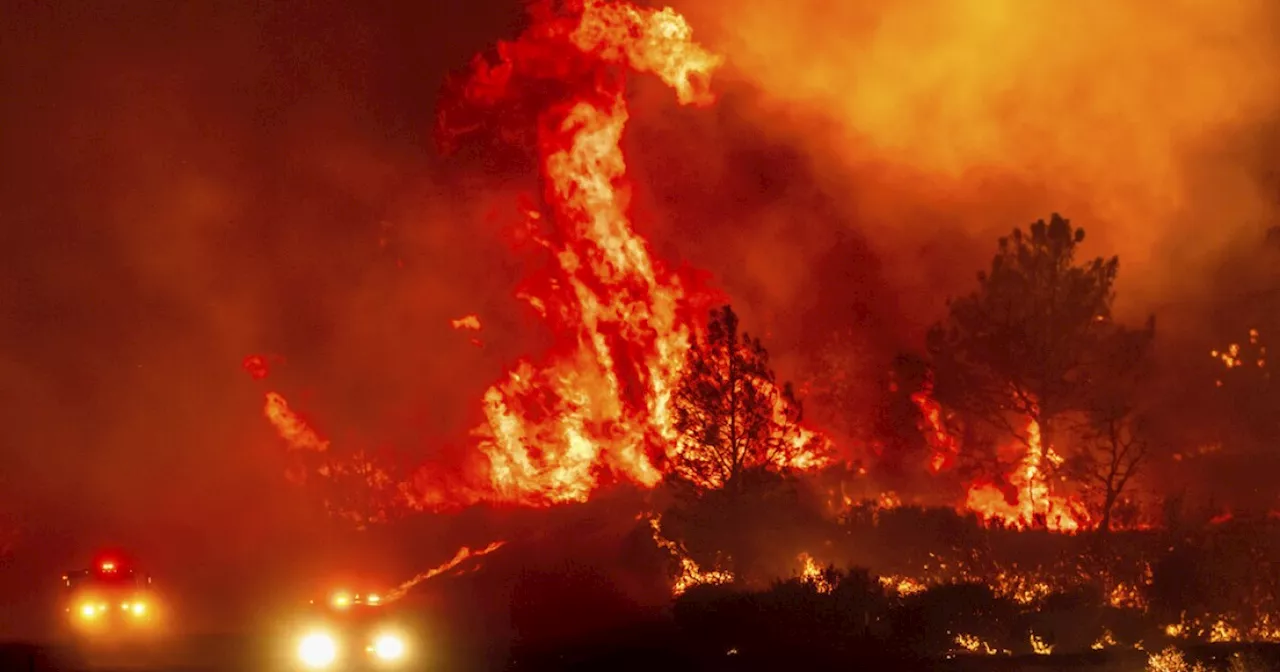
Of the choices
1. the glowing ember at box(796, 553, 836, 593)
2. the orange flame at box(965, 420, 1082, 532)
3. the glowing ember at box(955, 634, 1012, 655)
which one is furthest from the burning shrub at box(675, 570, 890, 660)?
the orange flame at box(965, 420, 1082, 532)

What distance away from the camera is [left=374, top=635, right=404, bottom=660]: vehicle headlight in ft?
64.6

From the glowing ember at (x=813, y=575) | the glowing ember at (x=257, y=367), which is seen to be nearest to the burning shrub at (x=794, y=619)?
the glowing ember at (x=813, y=575)

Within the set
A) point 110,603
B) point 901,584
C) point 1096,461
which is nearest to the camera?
point 901,584

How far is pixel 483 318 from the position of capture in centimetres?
4216

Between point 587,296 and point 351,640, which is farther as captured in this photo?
point 587,296

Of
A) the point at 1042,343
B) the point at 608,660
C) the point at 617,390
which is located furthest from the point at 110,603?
the point at 1042,343

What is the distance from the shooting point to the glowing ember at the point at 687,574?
27372 millimetres

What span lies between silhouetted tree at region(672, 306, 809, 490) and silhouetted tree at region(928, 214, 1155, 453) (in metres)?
7.66

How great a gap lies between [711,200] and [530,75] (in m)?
7.18

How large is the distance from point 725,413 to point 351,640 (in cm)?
1007

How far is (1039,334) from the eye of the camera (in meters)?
32.2

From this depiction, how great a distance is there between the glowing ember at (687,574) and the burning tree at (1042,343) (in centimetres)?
894

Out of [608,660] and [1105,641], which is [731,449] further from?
[1105,641]

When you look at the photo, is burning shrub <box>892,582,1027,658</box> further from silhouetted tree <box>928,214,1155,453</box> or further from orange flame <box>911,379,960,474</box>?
orange flame <box>911,379,960,474</box>
